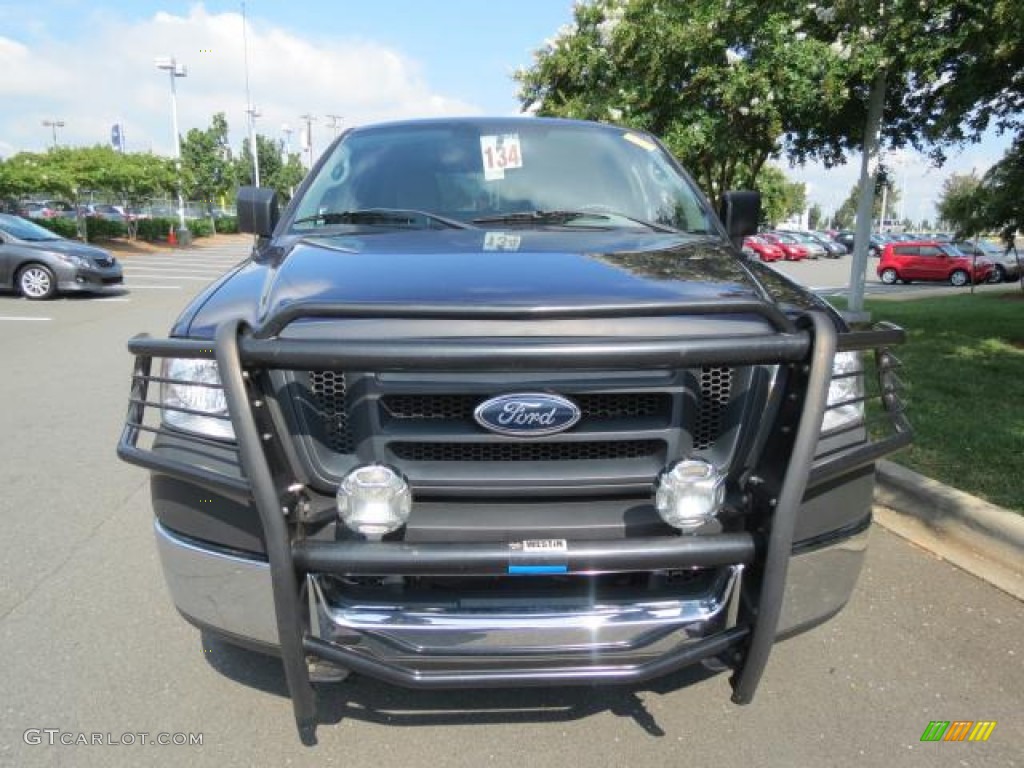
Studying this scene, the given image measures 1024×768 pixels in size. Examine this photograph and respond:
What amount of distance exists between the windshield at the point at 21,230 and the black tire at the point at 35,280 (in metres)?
0.83

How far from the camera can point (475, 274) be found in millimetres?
2236

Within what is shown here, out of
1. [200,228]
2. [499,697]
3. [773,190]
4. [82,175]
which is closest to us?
[499,697]

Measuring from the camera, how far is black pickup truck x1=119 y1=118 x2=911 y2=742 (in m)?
1.87

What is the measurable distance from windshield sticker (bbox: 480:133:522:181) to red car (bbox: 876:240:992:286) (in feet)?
101

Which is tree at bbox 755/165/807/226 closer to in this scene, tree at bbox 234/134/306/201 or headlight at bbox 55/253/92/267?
headlight at bbox 55/253/92/267

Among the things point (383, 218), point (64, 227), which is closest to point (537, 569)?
point (383, 218)

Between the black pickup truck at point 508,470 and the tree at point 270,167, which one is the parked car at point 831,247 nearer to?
the tree at point 270,167

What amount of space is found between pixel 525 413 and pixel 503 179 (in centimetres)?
171

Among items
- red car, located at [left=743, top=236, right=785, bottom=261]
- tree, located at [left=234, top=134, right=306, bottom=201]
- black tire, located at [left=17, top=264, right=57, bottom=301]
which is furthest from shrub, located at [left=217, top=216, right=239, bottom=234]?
black tire, located at [left=17, top=264, right=57, bottom=301]

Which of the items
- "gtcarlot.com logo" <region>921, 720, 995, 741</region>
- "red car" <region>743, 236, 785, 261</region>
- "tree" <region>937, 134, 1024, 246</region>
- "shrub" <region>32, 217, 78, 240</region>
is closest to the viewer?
"gtcarlot.com logo" <region>921, 720, 995, 741</region>

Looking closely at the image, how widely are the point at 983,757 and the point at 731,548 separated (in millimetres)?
1295

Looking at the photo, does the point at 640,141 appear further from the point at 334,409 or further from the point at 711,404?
the point at 334,409

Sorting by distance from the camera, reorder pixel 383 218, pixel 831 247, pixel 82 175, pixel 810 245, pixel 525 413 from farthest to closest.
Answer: pixel 831 247 < pixel 810 245 < pixel 82 175 < pixel 383 218 < pixel 525 413

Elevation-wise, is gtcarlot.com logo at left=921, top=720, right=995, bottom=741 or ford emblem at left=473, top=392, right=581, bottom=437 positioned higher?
ford emblem at left=473, top=392, right=581, bottom=437
